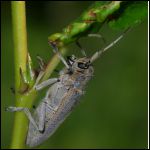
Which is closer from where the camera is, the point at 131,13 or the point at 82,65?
the point at 131,13

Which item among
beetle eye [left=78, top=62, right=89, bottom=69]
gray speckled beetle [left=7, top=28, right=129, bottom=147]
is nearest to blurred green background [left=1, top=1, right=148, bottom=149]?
gray speckled beetle [left=7, top=28, right=129, bottom=147]

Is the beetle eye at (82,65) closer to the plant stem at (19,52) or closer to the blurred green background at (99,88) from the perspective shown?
the plant stem at (19,52)

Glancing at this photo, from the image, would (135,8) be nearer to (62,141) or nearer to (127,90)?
(62,141)

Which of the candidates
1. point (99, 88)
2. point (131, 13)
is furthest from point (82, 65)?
point (99, 88)

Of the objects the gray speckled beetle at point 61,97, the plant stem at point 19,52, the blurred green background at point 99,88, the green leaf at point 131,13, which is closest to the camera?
the plant stem at point 19,52

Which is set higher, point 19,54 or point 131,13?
point 131,13

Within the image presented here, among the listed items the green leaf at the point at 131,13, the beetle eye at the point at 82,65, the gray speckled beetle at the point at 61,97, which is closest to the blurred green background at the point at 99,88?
the gray speckled beetle at the point at 61,97

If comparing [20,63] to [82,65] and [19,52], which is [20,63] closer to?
[19,52]

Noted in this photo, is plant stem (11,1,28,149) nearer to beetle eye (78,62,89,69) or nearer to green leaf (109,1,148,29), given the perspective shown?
green leaf (109,1,148,29)
